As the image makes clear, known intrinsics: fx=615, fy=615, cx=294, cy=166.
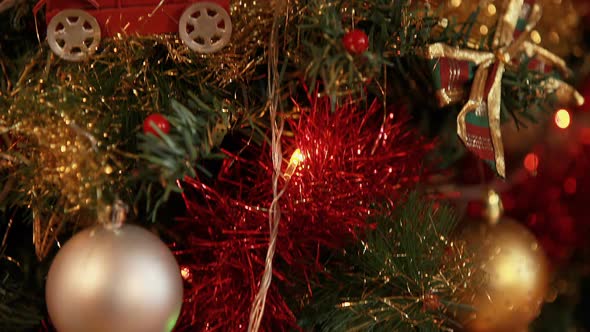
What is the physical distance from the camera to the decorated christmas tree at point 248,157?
17.9 inches

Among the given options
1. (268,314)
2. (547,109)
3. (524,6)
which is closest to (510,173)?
(547,109)

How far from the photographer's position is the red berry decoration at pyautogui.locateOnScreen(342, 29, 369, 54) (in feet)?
1.50

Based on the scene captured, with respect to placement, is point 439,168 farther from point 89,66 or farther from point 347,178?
point 89,66

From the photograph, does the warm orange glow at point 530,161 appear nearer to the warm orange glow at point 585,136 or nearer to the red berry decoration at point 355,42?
the warm orange glow at point 585,136

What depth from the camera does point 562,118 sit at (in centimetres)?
84

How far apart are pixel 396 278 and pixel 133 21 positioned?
315 millimetres

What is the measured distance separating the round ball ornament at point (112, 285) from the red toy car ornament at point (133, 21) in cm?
16

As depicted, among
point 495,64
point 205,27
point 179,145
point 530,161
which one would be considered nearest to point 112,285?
point 179,145

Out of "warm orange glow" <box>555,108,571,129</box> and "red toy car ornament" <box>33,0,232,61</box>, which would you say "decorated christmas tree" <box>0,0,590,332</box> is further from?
"warm orange glow" <box>555,108,571,129</box>

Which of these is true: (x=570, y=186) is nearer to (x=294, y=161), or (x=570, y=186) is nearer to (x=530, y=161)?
(x=530, y=161)

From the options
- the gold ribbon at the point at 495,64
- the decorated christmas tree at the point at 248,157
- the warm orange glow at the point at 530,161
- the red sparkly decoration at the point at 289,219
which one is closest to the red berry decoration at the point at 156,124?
the decorated christmas tree at the point at 248,157

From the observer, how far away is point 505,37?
1.95 feet

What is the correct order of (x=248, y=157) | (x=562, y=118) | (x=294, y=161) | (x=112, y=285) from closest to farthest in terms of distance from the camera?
(x=112, y=285)
(x=294, y=161)
(x=248, y=157)
(x=562, y=118)

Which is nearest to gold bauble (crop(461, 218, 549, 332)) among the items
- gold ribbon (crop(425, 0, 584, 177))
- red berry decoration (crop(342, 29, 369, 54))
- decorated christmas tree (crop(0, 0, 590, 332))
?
decorated christmas tree (crop(0, 0, 590, 332))
